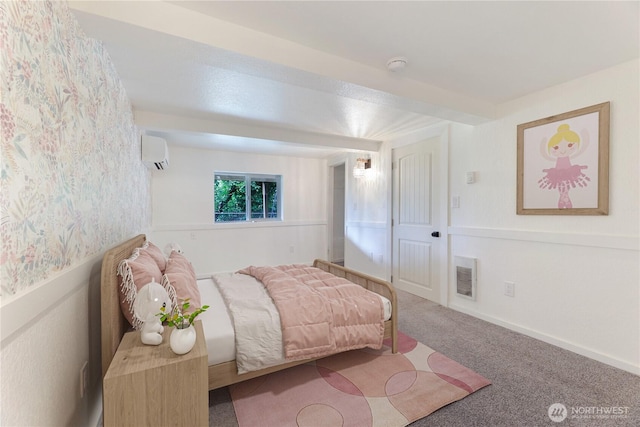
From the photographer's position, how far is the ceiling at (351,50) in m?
1.43

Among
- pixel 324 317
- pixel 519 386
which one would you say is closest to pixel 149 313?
pixel 324 317

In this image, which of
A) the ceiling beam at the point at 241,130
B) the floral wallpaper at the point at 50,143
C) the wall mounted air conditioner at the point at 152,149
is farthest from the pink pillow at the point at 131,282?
the wall mounted air conditioner at the point at 152,149

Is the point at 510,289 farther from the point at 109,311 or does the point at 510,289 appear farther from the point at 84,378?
the point at 84,378

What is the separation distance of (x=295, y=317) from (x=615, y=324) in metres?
2.34

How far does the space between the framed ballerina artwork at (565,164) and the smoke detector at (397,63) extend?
4.78ft

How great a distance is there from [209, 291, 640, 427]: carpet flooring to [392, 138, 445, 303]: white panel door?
3.12 ft

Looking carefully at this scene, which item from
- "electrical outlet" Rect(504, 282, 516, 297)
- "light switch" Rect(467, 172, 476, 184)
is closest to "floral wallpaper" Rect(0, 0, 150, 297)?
"light switch" Rect(467, 172, 476, 184)

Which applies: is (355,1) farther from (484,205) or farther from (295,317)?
(484,205)

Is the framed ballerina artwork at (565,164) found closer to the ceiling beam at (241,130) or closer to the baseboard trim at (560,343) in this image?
the baseboard trim at (560,343)

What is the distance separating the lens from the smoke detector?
1.88 m

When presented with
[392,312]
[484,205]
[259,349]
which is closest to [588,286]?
[484,205]

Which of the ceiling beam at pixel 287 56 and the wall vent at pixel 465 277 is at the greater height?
the ceiling beam at pixel 287 56

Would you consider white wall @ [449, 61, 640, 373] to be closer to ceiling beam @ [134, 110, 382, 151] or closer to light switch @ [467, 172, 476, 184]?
light switch @ [467, 172, 476, 184]

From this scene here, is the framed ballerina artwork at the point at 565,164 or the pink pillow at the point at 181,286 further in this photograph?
the framed ballerina artwork at the point at 565,164
